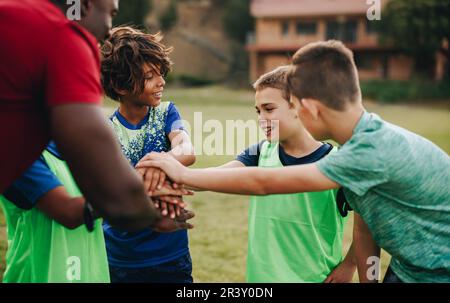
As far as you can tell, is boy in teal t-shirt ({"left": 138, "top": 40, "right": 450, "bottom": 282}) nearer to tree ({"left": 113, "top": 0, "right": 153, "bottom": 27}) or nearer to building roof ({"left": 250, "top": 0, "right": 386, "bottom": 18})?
building roof ({"left": 250, "top": 0, "right": 386, "bottom": 18})

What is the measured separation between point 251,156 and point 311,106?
895 millimetres

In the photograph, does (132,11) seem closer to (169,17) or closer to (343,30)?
(169,17)

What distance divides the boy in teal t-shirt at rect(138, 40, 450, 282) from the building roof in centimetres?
4376

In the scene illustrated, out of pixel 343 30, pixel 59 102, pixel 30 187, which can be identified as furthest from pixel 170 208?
pixel 343 30

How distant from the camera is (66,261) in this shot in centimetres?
238

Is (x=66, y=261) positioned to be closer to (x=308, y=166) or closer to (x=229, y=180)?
(x=229, y=180)

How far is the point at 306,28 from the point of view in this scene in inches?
1864

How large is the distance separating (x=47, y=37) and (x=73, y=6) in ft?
0.99

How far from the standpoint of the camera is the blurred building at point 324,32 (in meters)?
44.4

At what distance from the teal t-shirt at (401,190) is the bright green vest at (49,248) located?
42.2 inches

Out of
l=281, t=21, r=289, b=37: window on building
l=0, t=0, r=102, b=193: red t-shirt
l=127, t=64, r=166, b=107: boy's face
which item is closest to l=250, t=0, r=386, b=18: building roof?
l=281, t=21, r=289, b=37: window on building

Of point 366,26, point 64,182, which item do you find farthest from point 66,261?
point 366,26

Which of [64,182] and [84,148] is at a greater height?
[84,148]
